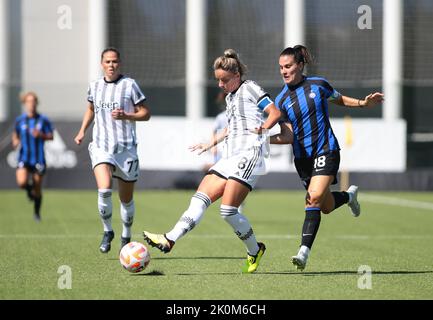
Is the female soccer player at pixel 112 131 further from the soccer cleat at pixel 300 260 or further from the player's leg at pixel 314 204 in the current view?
the soccer cleat at pixel 300 260

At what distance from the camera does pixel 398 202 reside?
22.0 meters

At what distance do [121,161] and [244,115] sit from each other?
6.91ft

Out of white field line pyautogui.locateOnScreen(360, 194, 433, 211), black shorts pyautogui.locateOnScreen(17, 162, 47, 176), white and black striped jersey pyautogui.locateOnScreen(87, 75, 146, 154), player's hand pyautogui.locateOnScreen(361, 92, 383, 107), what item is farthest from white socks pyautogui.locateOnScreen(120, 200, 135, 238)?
white field line pyautogui.locateOnScreen(360, 194, 433, 211)

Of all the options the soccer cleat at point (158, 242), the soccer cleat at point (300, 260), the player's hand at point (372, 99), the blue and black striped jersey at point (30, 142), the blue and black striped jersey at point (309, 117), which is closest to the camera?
the soccer cleat at point (158, 242)

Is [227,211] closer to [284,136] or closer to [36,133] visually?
[284,136]

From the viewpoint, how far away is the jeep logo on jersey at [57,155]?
26.1 meters

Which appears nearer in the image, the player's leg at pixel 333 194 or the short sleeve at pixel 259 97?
the short sleeve at pixel 259 97

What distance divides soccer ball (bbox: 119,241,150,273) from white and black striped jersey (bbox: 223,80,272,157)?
1.13 m

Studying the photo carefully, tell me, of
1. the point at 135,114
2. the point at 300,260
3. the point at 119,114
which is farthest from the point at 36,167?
the point at 300,260

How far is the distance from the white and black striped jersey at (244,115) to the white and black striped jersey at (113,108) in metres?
1.90

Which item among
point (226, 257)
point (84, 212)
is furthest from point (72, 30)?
point (226, 257)

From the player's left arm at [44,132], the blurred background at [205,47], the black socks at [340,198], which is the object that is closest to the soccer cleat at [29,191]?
the player's left arm at [44,132]

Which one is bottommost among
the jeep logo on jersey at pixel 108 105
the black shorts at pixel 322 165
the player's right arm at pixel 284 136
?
the black shorts at pixel 322 165

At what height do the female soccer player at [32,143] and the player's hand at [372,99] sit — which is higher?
the player's hand at [372,99]
